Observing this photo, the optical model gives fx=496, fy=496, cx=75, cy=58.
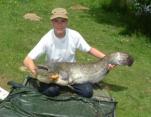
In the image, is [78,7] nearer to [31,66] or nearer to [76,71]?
[76,71]

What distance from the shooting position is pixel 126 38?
43.8ft

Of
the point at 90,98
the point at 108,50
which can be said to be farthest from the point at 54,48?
the point at 108,50

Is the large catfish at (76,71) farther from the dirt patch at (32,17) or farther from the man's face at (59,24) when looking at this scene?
the dirt patch at (32,17)

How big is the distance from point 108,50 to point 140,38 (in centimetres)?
156

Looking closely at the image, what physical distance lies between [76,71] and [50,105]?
2.88 ft

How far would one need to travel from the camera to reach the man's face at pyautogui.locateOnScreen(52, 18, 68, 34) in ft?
23.8

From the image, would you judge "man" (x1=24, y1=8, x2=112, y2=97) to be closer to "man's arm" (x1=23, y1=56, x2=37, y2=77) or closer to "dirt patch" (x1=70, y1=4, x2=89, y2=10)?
"man's arm" (x1=23, y1=56, x2=37, y2=77)

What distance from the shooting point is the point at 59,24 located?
7305 millimetres

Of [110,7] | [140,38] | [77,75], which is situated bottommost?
[77,75]

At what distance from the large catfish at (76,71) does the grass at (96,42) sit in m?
0.94

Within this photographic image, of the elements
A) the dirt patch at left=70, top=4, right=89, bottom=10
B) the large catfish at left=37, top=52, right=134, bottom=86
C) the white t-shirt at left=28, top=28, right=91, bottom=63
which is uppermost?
the dirt patch at left=70, top=4, right=89, bottom=10

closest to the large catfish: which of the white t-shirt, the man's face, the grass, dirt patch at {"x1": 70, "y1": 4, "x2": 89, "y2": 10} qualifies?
the white t-shirt

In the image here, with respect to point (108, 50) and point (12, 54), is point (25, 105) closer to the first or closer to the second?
point (12, 54)

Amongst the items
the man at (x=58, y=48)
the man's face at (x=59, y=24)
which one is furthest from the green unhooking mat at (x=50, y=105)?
the man's face at (x=59, y=24)
